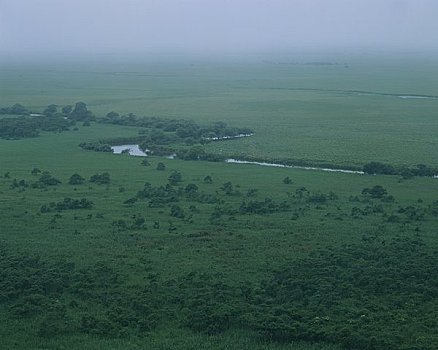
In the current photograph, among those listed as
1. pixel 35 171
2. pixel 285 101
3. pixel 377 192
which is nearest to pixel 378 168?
pixel 377 192

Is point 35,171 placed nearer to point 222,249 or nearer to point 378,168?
point 222,249

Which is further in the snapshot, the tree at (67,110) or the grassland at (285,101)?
the tree at (67,110)

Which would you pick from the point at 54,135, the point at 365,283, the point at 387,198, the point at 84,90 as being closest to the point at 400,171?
the point at 387,198

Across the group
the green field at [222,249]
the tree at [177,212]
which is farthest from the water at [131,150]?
the tree at [177,212]

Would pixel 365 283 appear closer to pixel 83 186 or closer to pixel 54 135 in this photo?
pixel 83 186

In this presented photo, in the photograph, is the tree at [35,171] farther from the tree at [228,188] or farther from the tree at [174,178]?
the tree at [228,188]

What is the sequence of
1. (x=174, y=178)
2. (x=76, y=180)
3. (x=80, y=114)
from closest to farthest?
A: (x=76, y=180)
(x=174, y=178)
(x=80, y=114)

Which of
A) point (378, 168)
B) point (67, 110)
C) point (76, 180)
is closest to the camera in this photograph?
point (76, 180)
